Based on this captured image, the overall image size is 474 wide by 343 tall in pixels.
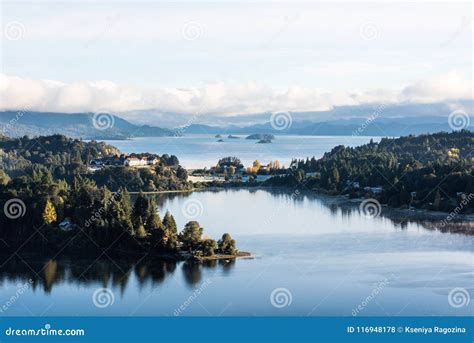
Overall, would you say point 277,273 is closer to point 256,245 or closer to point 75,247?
point 256,245

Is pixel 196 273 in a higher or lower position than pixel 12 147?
lower

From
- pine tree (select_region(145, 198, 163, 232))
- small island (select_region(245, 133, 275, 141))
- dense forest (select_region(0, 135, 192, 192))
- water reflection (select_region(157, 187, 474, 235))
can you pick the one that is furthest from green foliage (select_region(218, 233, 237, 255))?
small island (select_region(245, 133, 275, 141))

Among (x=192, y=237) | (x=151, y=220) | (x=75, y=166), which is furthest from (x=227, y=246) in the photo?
(x=75, y=166)

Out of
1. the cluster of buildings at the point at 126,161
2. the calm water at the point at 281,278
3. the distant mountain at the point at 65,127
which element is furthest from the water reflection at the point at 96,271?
the distant mountain at the point at 65,127

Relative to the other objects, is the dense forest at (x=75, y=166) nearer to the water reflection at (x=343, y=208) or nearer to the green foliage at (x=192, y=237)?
the water reflection at (x=343, y=208)

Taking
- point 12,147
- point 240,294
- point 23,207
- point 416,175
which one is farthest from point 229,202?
point 12,147

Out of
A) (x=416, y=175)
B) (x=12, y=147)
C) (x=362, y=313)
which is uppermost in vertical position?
(x=12, y=147)

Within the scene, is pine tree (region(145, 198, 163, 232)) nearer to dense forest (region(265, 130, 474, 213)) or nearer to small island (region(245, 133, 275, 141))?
dense forest (region(265, 130, 474, 213))
